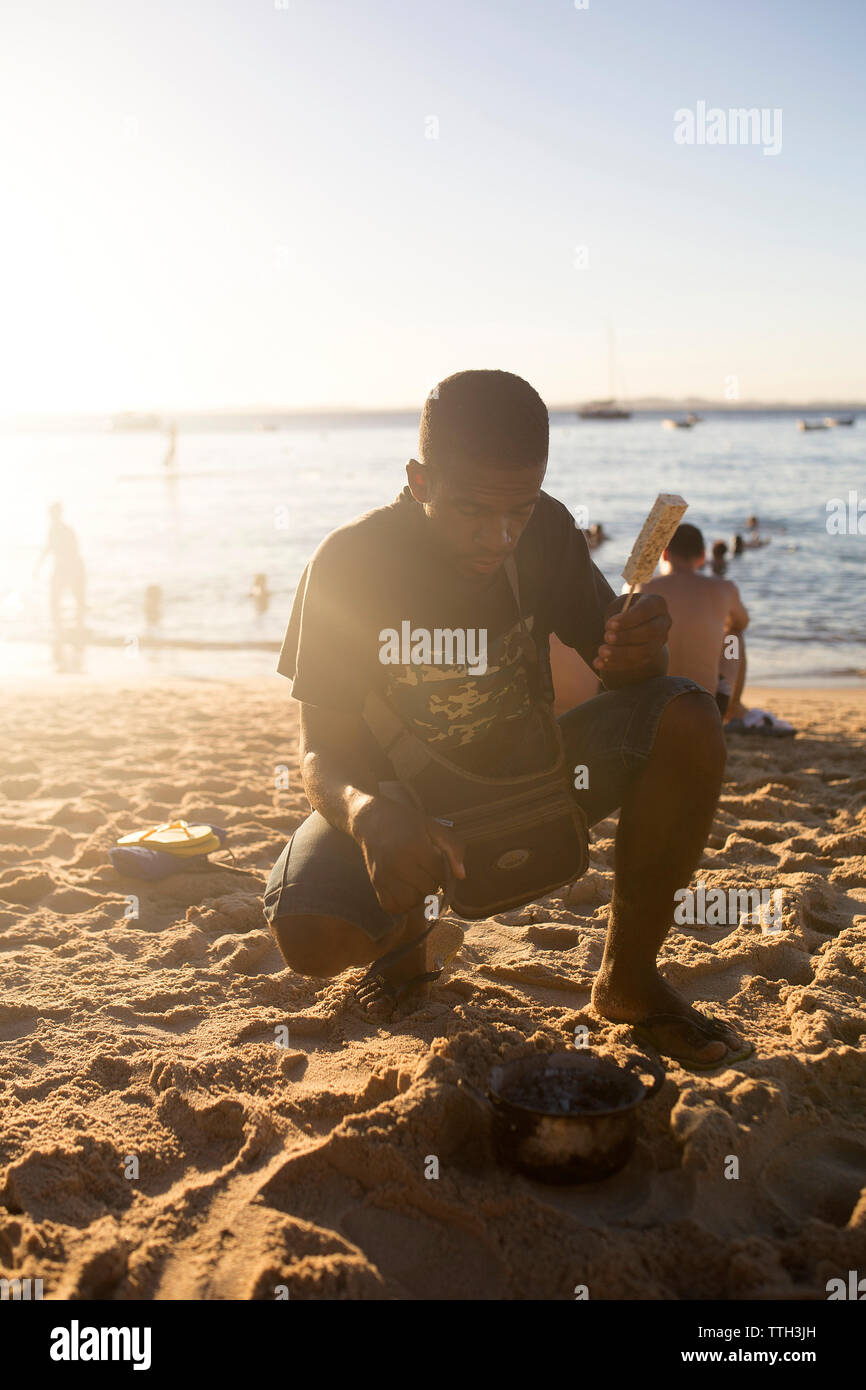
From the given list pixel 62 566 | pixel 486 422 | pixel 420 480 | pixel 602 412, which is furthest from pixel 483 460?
pixel 602 412

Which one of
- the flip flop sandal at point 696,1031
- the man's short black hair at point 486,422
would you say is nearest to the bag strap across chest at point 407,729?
the man's short black hair at point 486,422

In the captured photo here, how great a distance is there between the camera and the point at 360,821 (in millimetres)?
2277

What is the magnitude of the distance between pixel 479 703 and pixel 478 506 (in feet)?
1.86

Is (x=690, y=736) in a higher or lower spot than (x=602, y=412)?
lower

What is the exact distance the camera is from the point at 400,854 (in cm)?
219

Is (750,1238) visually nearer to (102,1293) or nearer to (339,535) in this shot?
(102,1293)

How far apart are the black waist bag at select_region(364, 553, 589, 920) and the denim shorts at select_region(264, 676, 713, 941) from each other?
0.29ft

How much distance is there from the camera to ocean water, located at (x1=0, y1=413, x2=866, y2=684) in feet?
41.3

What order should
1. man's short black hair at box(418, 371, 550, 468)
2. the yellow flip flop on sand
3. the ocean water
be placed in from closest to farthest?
man's short black hair at box(418, 371, 550, 468) < the yellow flip flop on sand < the ocean water

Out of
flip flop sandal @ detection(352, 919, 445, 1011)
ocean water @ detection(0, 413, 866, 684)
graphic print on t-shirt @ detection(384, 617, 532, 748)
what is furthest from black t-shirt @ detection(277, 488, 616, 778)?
ocean water @ detection(0, 413, 866, 684)

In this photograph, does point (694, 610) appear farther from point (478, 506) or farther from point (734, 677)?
point (478, 506)

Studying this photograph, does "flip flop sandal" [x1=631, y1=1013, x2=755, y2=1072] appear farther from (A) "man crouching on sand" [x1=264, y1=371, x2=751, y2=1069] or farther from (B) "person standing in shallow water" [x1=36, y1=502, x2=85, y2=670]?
(B) "person standing in shallow water" [x1=36, y1=502, x2=85, y2=670]

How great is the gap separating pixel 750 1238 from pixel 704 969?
122cm
